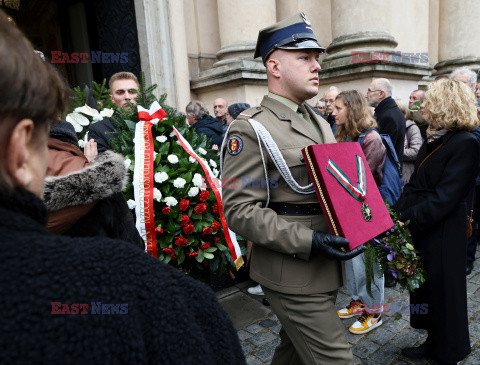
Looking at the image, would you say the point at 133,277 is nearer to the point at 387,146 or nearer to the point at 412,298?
the point at 412,298

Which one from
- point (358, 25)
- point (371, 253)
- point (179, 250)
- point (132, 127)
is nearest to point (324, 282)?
point (371, 253)

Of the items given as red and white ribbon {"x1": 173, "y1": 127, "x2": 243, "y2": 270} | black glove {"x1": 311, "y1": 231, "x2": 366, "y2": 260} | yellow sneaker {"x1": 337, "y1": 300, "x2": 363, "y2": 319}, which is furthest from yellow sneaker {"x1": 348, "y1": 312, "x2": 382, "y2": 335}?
black glove {"x1": 311, "y1": 231, "x2": 366, "y2": 260}

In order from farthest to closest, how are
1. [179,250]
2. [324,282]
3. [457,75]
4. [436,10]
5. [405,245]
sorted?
[436,10] < [457,75] < [179,250] < [405,245] < [324,282]

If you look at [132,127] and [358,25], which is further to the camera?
[358,25]

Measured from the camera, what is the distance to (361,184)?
179 cm

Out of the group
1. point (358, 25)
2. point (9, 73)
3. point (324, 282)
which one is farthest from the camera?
point (358, 25)

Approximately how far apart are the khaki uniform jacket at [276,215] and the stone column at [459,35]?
8938 mm

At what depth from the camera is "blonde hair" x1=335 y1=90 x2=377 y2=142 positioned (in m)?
3.53

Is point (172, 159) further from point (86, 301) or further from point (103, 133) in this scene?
point (86, 301)

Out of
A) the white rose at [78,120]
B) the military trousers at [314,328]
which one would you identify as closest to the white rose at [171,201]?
the white rose at [78,120]

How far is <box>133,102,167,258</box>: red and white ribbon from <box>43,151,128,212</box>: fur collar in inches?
39.8

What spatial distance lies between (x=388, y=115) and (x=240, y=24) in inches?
128

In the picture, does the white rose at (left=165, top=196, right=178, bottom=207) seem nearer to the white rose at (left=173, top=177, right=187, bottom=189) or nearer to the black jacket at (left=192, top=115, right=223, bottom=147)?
the white rose at (left=173, top=177, right=187, bottom=189)

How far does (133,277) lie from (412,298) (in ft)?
8.62
